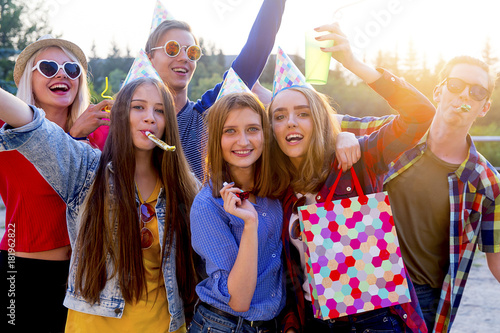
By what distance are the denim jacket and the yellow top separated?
0.05 meters

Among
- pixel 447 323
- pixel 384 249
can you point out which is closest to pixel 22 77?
pixel 384 249

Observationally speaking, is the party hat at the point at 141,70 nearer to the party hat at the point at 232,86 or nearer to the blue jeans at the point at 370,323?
Result: the party hat at the point at 232,86

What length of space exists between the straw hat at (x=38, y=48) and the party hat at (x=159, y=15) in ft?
2.58

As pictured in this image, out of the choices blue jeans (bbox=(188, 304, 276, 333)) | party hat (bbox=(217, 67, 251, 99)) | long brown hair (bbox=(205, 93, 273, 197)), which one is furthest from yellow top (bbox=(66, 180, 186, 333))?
party hat (bbox=(217, 67, 251, 99))

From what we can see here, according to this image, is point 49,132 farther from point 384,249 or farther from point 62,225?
point 384,249

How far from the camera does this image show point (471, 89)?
2.55m

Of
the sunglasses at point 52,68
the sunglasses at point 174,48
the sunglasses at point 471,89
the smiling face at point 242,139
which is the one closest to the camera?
the smiling face at point 242,139

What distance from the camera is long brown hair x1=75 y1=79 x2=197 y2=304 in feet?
7.44

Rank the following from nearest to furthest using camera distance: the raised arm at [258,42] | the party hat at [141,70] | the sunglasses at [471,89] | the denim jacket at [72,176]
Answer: the denim jacket at [72,176], the sunglasses at [471,89], the party hat at [141,70], the raised arm at [258,42]

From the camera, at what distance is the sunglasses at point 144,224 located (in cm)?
240

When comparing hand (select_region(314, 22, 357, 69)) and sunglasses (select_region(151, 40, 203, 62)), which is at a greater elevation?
hand (select_region(314, 22, 357, 69))

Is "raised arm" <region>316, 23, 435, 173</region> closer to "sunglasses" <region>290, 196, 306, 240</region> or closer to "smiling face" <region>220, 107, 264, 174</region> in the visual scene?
"sunglasses" <region>290, 196, 306, 240</region>

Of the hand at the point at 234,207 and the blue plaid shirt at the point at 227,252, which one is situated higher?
the hand at the point at 234,207
